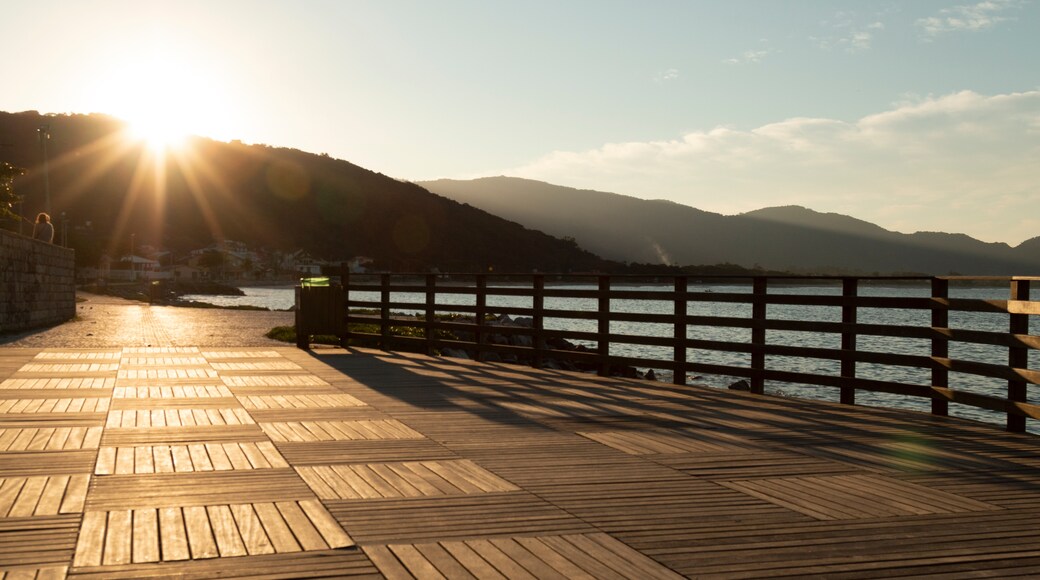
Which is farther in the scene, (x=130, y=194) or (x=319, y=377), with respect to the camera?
(x=130, y=194)

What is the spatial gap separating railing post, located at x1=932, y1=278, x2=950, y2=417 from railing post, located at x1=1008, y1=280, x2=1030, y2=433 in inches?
28.7

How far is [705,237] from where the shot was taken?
132 m

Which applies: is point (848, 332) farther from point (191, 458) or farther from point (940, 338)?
point (191, 458)

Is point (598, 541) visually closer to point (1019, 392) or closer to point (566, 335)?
point (1019, 392)

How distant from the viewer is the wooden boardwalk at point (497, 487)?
12.4 ft

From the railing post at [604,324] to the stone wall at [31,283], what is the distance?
11.8 m

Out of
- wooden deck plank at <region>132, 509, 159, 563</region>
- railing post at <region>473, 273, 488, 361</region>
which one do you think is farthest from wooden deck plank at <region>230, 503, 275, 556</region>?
railing post at <region>473, 273, 488, 361</region>

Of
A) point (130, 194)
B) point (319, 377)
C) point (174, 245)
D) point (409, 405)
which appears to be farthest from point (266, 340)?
point (174, 245)

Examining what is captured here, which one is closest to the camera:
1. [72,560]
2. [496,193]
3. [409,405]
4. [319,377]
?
Result: [72,560]

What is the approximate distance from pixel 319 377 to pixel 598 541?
7.22m

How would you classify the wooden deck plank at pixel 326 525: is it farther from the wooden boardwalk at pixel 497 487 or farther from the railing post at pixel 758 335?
the railing post at pixel 758 335

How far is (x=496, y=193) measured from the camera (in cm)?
14238

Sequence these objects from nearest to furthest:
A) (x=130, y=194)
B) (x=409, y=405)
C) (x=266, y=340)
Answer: (x=409, y=405)
(x=266, y=340)
(x=130, y=194)

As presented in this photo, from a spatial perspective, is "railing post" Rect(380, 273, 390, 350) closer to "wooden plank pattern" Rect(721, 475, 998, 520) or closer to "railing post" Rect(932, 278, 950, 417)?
"railing post" Rect(932, 278, 950, 417)
